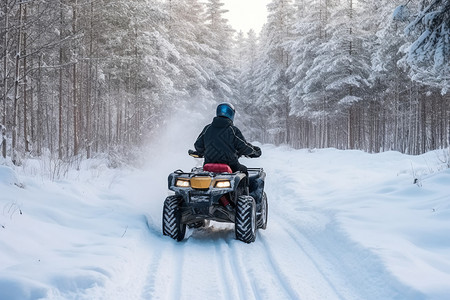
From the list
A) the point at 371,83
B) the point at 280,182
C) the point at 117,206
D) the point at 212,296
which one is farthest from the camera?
the point at 371,83

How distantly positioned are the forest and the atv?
5627 millimetres

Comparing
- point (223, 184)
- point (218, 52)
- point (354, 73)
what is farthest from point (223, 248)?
point (218, 52)

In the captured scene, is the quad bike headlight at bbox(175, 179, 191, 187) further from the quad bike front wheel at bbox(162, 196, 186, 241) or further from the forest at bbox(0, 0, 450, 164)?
the forest at bbox(0, 0, 450, 164)

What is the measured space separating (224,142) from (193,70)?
25.4 metres

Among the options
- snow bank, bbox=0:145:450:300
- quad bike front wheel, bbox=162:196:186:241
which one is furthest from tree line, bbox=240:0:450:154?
quad bike front wheel, bbox=162:196:186:241

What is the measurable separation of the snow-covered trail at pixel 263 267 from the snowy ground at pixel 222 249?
0.02 meters

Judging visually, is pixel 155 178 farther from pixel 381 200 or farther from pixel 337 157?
pixel 337 157

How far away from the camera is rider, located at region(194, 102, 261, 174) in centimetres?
654

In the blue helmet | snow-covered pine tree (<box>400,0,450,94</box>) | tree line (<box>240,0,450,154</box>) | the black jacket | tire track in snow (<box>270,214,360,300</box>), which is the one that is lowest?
tire track in snow (<box>270,214,360,300</box>)

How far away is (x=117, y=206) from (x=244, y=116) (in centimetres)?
3850

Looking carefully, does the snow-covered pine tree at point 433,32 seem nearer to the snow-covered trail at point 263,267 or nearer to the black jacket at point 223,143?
the snow-covered trail at point 263,267

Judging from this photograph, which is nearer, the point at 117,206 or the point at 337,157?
the point at 117,206

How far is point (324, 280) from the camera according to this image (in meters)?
4.40

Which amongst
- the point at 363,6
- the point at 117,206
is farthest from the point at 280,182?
the point at 363,6
